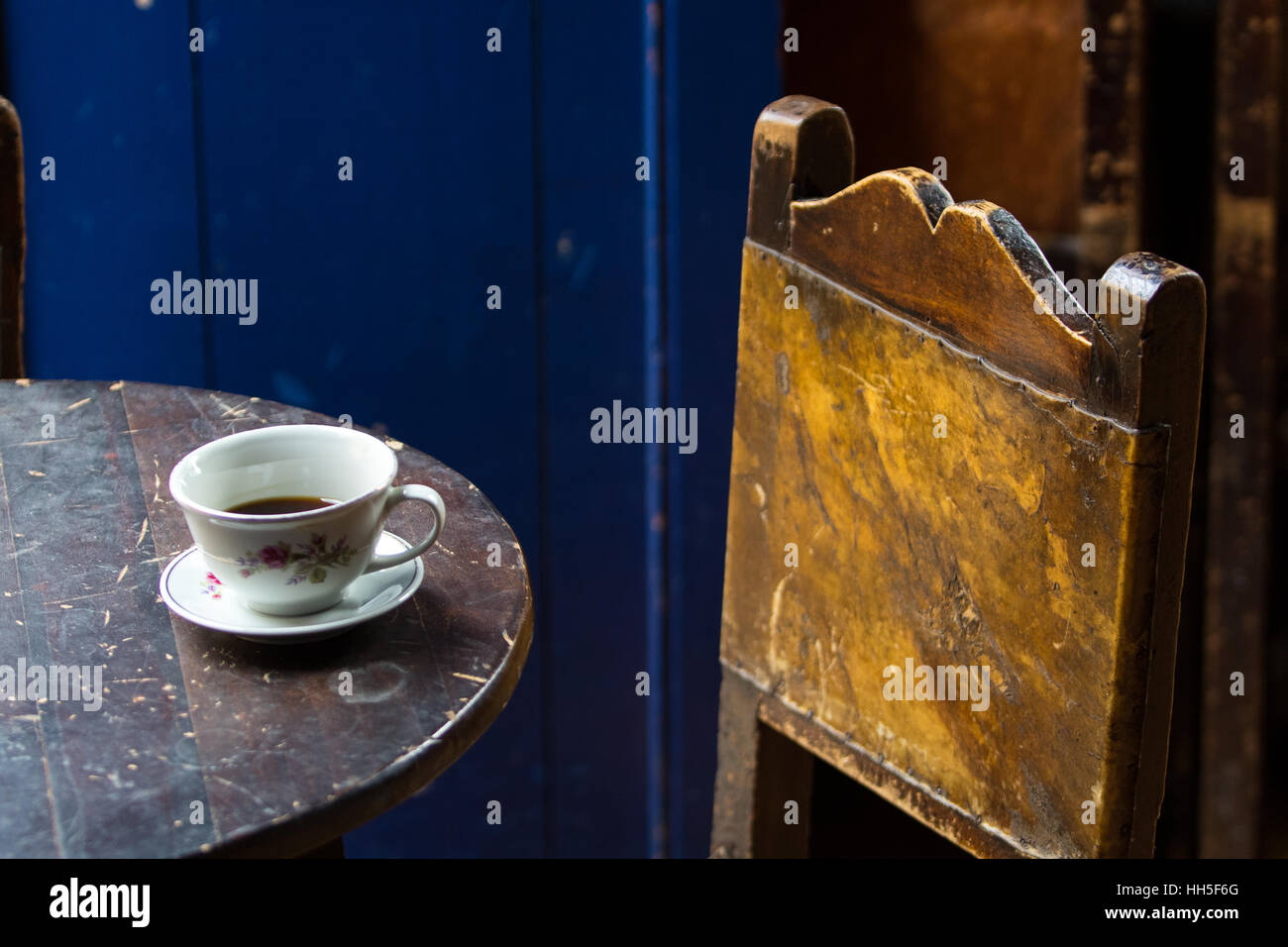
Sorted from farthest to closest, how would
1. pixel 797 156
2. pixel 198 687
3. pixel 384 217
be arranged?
1. pixel 384 217
2. pixel 797 156
3. pixel 198 687

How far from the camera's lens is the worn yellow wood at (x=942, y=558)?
0.86 metres

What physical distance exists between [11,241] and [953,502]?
3.38 ft

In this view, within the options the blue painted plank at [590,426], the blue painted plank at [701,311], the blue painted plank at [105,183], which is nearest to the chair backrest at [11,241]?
the blue painted plank at [105,183]

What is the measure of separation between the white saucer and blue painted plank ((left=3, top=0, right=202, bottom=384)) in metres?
0.92

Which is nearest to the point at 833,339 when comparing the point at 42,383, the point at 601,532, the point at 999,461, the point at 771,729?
the point at 999,461

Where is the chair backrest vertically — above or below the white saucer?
above

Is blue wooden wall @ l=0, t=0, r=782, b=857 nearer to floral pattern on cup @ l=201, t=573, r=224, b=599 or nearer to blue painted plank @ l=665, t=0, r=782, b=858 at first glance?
blue painted plank @ l=665, t=0, r=782, b=858

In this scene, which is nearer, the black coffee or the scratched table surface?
the scratched table surface

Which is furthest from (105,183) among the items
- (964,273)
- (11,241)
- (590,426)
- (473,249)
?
(964,273)

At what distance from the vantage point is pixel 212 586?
91 centimetres

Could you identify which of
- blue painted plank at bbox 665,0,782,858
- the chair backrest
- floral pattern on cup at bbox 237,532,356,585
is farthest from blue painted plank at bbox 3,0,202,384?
floral pattern on cup at bbox 237,532,356,585

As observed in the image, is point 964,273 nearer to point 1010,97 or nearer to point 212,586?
point 212,586

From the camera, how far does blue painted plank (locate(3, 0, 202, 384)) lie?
1.72 meters

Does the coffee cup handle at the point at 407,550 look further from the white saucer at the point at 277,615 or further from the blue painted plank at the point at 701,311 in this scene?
the blue painted plank at the point at 701,311
